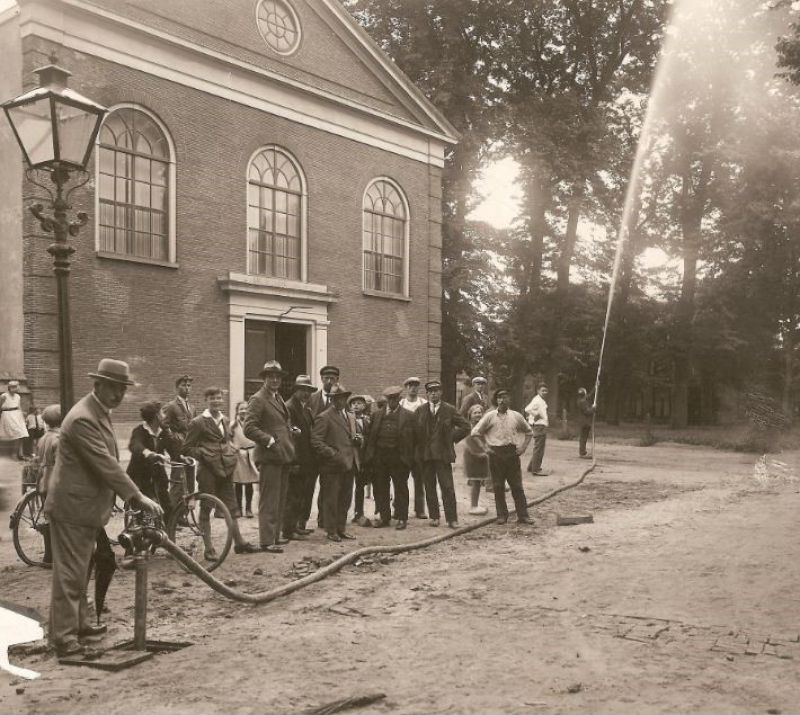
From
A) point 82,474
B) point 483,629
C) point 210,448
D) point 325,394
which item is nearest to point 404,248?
point 325,394

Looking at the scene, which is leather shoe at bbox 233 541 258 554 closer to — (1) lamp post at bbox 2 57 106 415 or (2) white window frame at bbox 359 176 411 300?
(1) lamp post at bbox 2 57 106 415

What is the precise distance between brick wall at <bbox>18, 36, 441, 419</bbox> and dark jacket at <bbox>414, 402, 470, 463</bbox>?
269 inches

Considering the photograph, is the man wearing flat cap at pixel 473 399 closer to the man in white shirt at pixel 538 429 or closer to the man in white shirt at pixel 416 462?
the man in white shirt at pixel 416 462

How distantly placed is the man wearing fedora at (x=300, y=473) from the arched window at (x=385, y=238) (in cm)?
1120

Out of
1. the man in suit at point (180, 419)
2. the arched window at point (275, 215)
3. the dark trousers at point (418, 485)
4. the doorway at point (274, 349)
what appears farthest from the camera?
the arched window at point (275, 215)

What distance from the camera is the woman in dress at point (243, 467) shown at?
1117 centimetres

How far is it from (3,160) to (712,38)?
26548 mm

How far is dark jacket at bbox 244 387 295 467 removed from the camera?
927 centimetres

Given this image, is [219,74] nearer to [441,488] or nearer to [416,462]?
[416,462]

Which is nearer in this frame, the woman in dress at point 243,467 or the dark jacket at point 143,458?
the dark jacket at point 143,458

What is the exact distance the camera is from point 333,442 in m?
10.1

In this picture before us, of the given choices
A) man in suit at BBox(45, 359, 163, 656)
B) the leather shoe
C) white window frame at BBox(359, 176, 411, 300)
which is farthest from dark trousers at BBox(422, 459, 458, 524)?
white window frame at BBox(359, 176, 411, 300)

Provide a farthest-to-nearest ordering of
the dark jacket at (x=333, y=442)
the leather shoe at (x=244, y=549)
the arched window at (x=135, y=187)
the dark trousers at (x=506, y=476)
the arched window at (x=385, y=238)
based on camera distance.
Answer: the arched window at (x=385, y=238), the arched window at (x=135, y=187), the dark trousers at (x=506, y=476), the dark jacket at (x=333, y=442), the leather shoe at (x=244, y=549)

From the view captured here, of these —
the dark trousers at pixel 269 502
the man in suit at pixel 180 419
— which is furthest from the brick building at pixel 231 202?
the dark trousers at pixel 269 502
